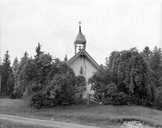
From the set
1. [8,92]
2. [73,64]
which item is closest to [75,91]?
[73,64]

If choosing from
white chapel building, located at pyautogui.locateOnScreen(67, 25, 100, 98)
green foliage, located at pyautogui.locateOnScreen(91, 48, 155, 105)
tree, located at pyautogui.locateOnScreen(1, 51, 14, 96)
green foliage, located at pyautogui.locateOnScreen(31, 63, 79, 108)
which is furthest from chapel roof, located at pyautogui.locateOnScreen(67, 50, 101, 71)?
tree, located at pyautogui.locateOnScreen(1, 51, 14, 96)

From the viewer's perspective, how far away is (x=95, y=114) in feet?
74.2

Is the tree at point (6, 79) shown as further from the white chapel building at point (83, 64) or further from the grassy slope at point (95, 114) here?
the grassy slope at point (95, 114)

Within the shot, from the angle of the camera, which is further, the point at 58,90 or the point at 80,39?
the point at 80,39

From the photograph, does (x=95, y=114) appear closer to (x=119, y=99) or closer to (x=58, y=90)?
(x=58, y=90)

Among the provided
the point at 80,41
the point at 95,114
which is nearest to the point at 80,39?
the point at 80,41

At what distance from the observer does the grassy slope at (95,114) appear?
20078 millimetres

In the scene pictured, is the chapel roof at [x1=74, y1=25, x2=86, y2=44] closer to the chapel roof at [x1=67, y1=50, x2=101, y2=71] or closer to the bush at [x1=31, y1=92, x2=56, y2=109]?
the chapel roof at [x1=67, y1=50, x2=101, y2=71]

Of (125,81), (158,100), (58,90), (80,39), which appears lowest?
(158,100)

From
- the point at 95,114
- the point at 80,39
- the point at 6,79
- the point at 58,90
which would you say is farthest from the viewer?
the point at 6,79

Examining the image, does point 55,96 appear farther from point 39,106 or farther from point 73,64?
→ point 73,64

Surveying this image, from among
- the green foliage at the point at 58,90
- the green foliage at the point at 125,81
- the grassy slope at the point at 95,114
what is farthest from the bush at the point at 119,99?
the green foliage at the point at 58,90

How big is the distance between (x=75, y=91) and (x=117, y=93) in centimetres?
435

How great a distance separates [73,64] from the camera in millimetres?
35812
